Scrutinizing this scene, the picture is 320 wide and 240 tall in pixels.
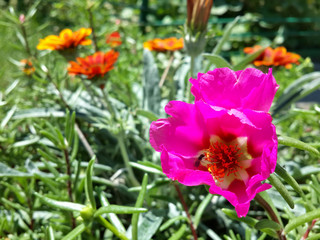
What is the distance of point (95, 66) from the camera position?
3.78 ft

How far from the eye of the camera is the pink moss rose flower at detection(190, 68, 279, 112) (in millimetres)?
512

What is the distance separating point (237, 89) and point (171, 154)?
0.15 m

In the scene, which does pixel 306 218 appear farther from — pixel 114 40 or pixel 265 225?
pixel 114 40

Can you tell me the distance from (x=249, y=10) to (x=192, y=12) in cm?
325

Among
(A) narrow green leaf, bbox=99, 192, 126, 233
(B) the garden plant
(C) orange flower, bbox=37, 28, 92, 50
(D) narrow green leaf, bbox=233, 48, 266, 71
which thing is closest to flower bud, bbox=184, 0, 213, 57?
(B) the garden plant

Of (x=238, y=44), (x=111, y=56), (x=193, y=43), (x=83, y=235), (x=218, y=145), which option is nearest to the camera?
(x=218, y=145)

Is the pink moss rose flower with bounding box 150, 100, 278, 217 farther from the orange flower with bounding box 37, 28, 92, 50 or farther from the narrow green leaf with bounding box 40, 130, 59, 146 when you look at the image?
the orange flower with bounding box 37, 28, 92, 50

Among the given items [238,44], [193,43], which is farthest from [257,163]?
[238,44]

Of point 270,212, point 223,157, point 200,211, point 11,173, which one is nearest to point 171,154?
point 223,157

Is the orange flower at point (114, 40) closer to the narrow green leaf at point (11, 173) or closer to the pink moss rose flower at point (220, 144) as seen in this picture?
the narrow green leaf at point (11, 173)

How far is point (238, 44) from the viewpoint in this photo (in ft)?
12.2

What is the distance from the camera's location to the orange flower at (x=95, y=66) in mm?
1112

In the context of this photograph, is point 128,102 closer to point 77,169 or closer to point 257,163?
point 77,169

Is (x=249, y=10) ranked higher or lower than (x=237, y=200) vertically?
lower
